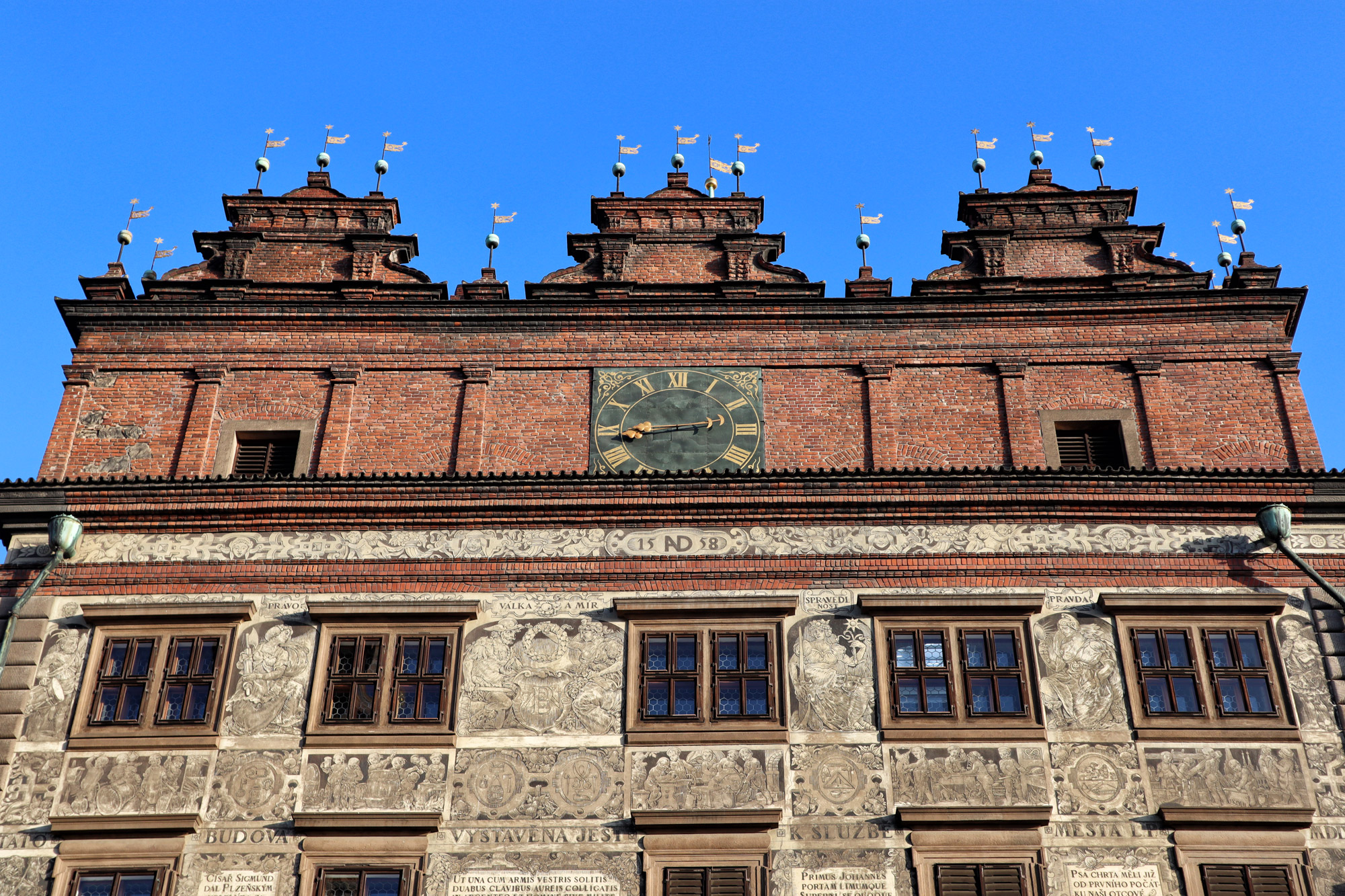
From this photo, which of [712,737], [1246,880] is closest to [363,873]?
[712,737]

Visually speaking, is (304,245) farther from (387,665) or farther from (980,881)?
(980,881)

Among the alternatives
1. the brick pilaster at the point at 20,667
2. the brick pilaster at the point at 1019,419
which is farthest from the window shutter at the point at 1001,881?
the brick pilaster at the point at 20,667

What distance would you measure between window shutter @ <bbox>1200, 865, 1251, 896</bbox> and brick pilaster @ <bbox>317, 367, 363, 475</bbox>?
9.70m

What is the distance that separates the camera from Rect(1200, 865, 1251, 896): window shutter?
44.9 feet

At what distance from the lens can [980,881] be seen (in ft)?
45.1

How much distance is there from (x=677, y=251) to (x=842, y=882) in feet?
28.5

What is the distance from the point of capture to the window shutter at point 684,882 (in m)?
13.7

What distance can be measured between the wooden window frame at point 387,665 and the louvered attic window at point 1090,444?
701 cm

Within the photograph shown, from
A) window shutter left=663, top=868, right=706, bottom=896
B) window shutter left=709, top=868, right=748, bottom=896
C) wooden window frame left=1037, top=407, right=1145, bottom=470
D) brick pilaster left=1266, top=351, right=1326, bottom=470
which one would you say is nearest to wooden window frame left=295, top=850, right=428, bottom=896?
window shutter left=663, top=868, right=706, bottom=896

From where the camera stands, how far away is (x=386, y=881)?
13.9m

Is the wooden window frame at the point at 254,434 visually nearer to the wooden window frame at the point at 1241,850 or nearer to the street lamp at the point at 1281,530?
the wooden window frame at the point at 1241,850

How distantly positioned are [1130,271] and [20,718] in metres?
13.3

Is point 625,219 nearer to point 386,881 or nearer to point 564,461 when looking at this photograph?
point 564,461

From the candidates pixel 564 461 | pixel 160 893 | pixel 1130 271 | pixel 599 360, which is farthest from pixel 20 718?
pixel 1130 271
